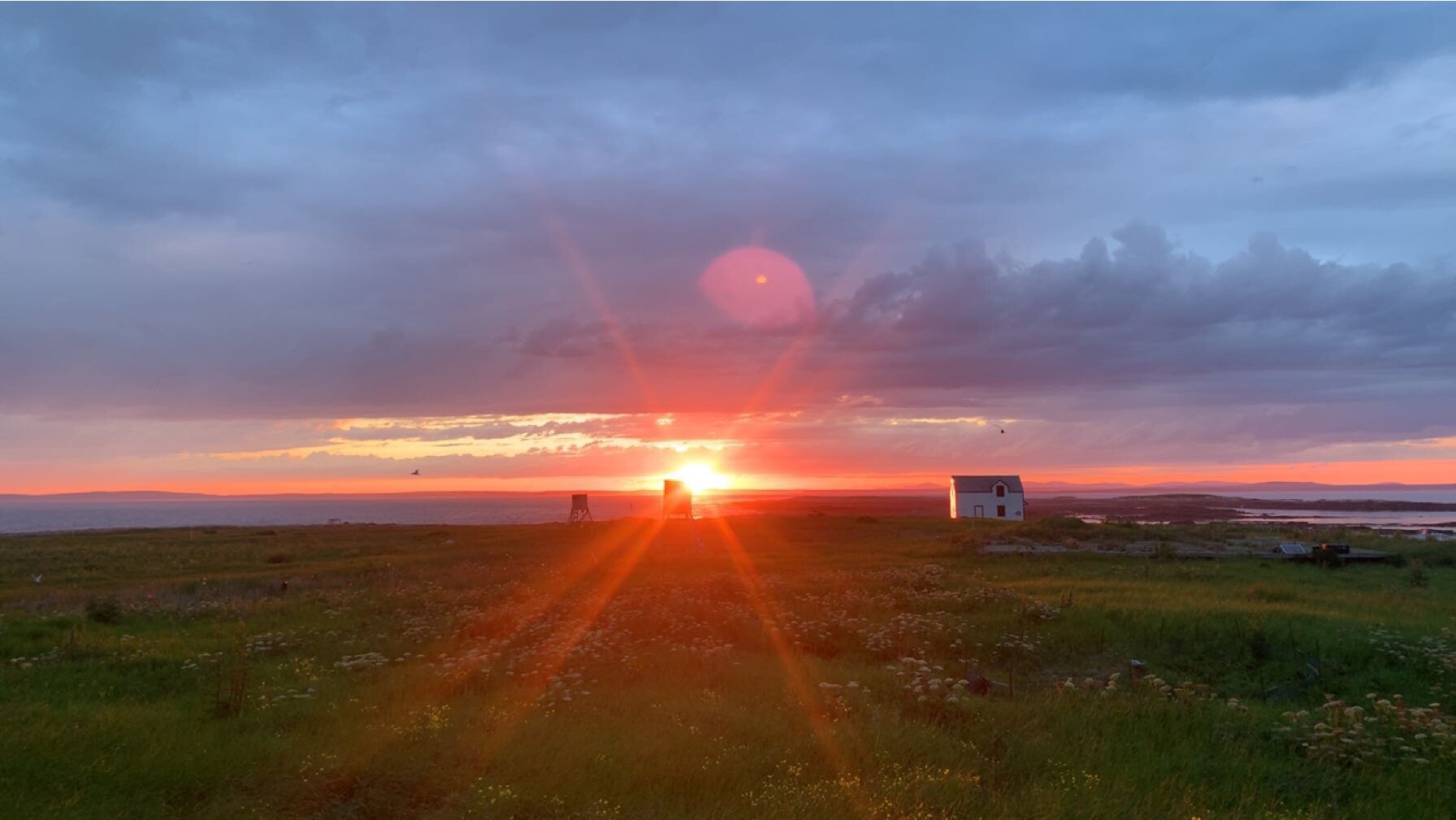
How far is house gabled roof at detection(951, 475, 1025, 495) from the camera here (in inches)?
3123

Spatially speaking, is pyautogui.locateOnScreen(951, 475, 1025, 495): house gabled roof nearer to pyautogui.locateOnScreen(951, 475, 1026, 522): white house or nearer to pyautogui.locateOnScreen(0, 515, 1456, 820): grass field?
pyautogui.locateOnScreen(951, 475, 1026, 522): white house

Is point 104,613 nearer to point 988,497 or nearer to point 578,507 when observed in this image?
point 578,507

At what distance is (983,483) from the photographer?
80.9 metres

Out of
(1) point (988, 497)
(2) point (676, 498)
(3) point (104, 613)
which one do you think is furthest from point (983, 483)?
(3) point (104, 613)

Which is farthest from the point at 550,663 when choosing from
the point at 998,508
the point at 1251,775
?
the point at 998,508

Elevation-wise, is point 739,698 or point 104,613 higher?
point 104,613

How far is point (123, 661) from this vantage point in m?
14.3

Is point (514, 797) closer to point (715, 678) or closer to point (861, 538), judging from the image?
point (715, 678)

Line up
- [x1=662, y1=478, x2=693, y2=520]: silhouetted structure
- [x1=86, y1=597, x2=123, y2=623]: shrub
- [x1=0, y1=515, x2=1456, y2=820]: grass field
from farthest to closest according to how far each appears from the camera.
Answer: [x1=662, y1=478, x2=693, y2=520]: silhouetted structure < [x1=86, y1=597, x2=123, y2=623]: shrub < [x1=0, y1=515, x2=1456, y2=820]: grass field

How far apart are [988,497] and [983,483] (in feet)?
5.19

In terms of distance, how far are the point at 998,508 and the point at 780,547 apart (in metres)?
37.9

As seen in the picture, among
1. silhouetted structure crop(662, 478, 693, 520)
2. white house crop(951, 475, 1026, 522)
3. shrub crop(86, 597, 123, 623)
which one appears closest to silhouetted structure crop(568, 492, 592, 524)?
silhouetted structure crop(662, 478, 693, 520)

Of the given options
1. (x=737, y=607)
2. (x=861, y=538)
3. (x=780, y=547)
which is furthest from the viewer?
(x=861, y=538)

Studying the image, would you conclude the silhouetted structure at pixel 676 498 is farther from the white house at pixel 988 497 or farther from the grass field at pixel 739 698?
the grass field at pixel 739 698
